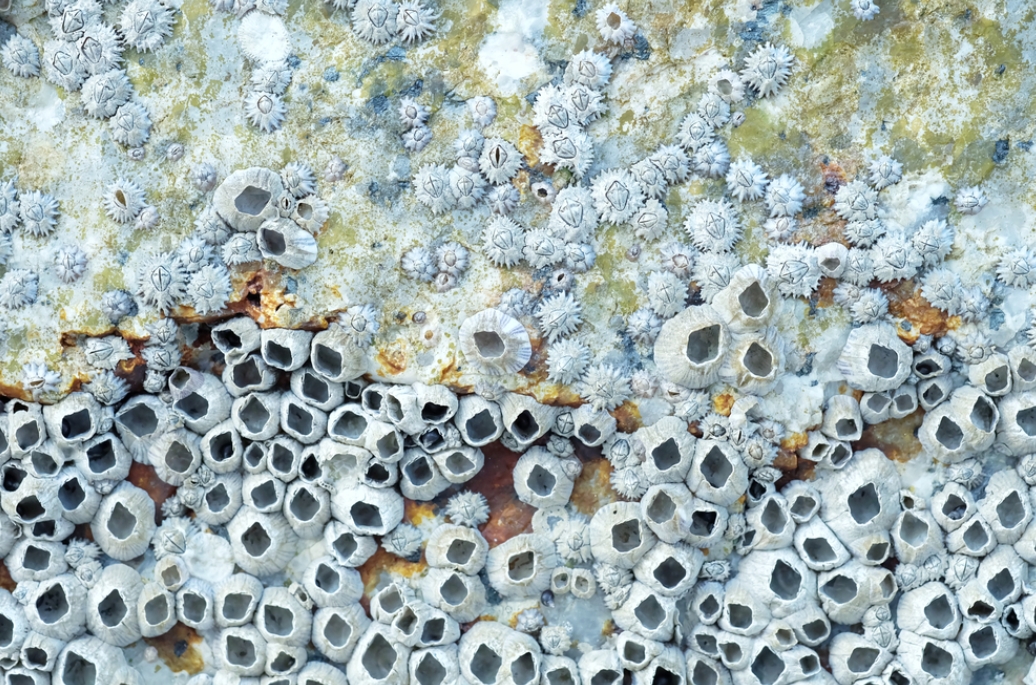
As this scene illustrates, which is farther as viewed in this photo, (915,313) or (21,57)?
(21,57)

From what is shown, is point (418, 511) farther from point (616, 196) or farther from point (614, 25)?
point (614, 25)

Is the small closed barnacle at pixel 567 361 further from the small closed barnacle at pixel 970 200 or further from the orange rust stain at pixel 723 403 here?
the small closed barnacle at pixel 970 200

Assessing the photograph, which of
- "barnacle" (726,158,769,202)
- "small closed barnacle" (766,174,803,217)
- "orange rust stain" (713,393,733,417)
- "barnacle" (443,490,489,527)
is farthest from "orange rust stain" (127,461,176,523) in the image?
"small closed barnacle" (766,174,803,217)

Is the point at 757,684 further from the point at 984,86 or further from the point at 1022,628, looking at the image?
the point at 984,86

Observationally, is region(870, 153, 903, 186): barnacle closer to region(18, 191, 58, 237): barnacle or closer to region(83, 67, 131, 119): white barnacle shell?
region(83, 67, 131, 119): white barnacle shell

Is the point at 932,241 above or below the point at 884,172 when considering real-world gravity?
below

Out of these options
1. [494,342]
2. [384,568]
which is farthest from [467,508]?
[494,342]
